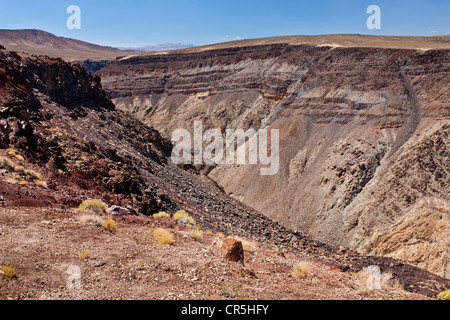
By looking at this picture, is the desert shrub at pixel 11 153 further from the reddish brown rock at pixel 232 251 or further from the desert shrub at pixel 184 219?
the reddish brown rock at pixel 232 251

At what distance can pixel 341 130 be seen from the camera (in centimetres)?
3675

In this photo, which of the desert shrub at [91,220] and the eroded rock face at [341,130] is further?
the eroded rock face at [341,130]

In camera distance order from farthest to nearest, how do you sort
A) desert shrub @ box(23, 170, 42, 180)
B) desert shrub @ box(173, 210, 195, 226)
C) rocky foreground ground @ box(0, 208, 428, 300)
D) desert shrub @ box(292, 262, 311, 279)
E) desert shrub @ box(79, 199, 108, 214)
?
desert shrub @ box(173, 210, 195, 226), desert shrub @ box(23, 170, 42, 180), desert shrub @ box(79, 199, 108, 214), desert shrub @ box(292, 262, 311, 279), rocky foreground ground @ box(0, 208, 428, 300)

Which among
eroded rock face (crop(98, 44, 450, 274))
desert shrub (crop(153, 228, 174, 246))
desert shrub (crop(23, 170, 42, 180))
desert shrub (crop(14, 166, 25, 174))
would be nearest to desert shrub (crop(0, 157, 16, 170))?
desert shrub (crop(14, 166, 25, 174))

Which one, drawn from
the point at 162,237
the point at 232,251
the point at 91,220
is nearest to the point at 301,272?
the point at 232,251

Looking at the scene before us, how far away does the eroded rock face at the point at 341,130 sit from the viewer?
88.3 ft

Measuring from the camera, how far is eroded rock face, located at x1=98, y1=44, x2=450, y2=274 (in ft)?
88.3

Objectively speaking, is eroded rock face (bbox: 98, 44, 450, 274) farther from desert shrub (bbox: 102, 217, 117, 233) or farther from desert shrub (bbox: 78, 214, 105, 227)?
desert shrub (bbox: 78, 214, 105, 227)

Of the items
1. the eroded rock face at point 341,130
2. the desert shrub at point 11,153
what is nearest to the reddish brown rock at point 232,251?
the desert shrub at point 11,153

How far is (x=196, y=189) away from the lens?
84.9 feet
